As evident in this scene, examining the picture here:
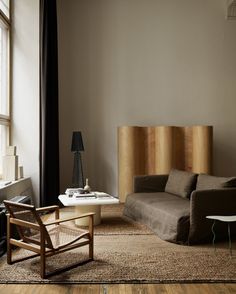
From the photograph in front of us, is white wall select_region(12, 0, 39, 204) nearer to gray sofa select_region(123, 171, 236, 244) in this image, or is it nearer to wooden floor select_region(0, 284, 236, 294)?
gray sofa select_region(123, 171, 236, 244)

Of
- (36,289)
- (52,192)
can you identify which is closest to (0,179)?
(52,192)

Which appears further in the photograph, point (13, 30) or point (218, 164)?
point (218, 164)

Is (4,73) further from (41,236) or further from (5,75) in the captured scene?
(41,236)

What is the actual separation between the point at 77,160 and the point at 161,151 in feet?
5.15

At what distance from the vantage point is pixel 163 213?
414 cm

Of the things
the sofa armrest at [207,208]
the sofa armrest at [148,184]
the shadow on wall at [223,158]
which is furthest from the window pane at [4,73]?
the shadow on wall at [223,158]

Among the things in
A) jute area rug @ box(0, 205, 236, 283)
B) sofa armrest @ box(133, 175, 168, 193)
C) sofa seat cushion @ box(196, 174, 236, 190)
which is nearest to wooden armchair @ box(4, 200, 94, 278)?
jute area rug @ box(0, 205, 236, 283)

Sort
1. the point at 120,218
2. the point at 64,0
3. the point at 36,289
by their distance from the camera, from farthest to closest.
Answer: the point at 64,0
the point at 120,218
the point at 36,289

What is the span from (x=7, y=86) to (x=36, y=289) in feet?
12.5

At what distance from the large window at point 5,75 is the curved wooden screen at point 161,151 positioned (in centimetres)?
203

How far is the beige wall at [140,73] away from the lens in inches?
276

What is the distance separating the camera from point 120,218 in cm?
517

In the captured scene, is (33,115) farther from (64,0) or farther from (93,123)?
(64,0)

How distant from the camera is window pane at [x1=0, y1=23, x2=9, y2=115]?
555 cm
